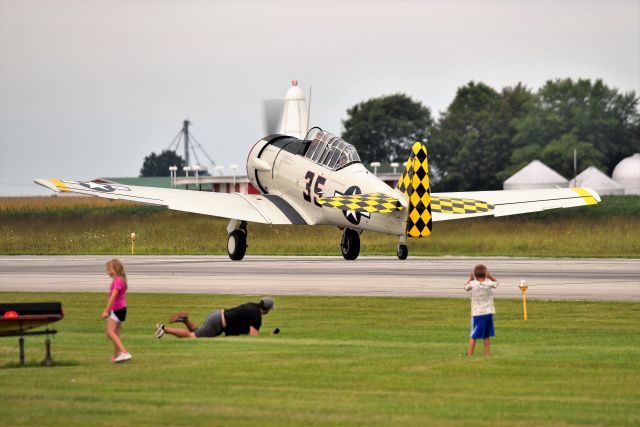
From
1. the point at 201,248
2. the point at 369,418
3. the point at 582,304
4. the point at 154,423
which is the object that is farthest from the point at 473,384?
the point at 201,248

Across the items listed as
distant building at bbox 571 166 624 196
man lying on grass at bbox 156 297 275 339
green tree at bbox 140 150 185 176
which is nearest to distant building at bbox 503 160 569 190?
distant building at bbox 571 166 624 196

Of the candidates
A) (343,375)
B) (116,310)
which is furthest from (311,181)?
(343,375)

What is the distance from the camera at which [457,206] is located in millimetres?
38781

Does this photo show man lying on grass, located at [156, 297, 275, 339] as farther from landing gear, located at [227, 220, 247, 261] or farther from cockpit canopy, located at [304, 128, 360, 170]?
landing gear, located at [227, 220, 247, 261]

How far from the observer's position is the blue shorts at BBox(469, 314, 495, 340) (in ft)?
61.4

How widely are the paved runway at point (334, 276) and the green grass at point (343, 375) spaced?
5937 millimetres

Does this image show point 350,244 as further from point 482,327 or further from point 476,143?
point 476,143

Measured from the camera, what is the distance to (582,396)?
49.9ft

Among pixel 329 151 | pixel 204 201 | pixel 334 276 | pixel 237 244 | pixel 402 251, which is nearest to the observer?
pixel 334 276

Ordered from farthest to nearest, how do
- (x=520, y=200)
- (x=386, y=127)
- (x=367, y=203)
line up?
(x=386, y=127) < (x=520, y=200) < (x=367, y=203)

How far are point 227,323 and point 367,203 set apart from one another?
52.9 ft

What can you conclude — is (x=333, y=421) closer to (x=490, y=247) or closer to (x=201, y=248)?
(x=490, y=247)

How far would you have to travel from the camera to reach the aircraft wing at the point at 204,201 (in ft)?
135

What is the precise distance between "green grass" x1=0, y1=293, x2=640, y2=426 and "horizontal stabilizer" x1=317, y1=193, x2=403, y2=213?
11.8m
